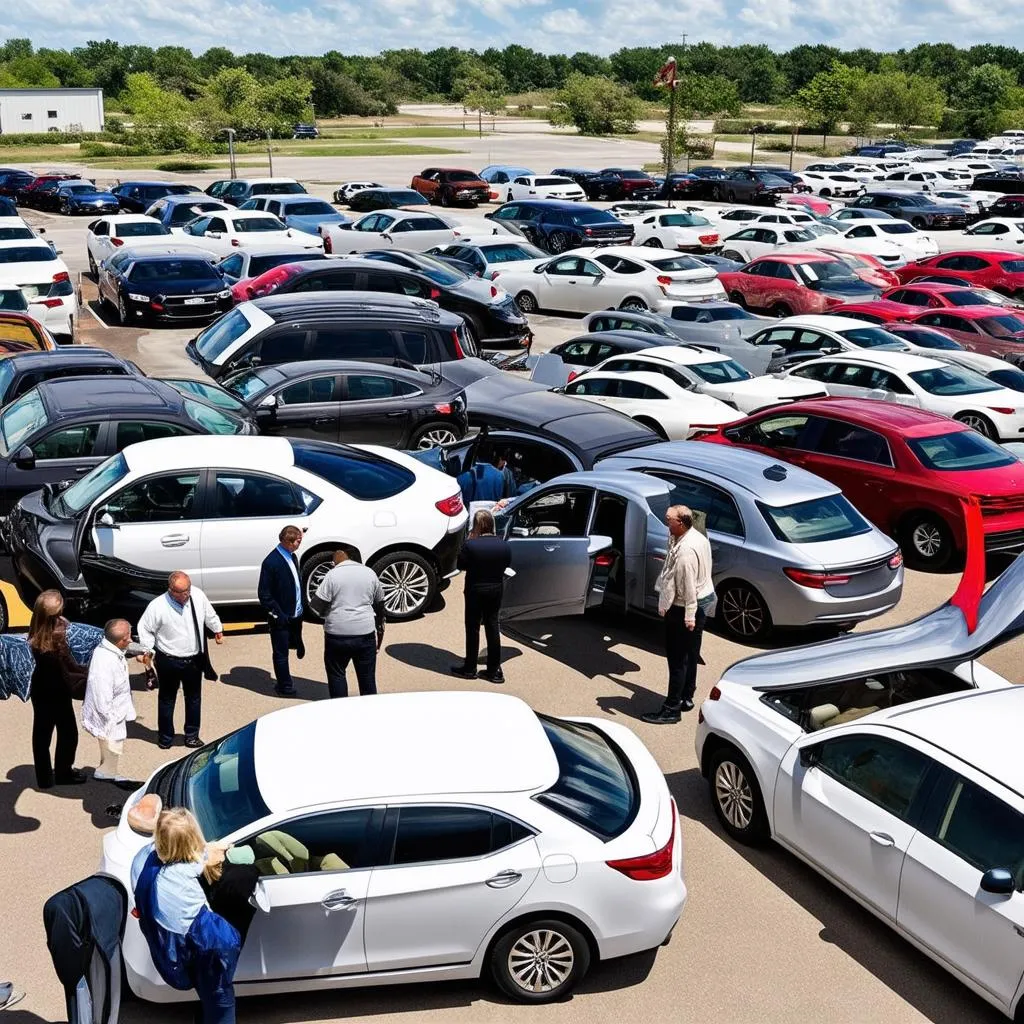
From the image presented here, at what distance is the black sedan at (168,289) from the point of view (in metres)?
25.0

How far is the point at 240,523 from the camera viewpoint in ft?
36.7

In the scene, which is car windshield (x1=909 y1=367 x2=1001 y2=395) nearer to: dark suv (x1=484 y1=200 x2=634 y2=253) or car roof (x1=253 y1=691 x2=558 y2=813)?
car roof (x1=253 y1=691 x2=558 y2=813)

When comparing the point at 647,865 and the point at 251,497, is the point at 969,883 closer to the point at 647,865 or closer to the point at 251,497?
the point at 647,865

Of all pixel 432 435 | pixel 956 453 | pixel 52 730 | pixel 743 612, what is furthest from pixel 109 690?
pixel 956 453

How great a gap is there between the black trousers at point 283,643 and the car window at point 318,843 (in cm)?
391

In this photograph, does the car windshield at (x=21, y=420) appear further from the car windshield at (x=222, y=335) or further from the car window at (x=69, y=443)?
the car windshield at (x=222, y=335)

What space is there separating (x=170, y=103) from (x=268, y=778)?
7248 centimetres

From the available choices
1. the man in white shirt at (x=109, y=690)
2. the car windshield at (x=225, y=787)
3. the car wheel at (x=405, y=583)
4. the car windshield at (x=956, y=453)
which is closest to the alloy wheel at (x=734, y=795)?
the car windshield at (x=225, y=787)

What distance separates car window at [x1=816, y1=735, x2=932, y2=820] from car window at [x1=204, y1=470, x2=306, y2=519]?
549cm

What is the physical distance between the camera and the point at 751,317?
2309 cm

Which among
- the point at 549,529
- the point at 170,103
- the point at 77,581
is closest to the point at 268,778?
the point at 77,581

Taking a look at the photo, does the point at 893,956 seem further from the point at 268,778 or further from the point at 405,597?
the point at 405,597

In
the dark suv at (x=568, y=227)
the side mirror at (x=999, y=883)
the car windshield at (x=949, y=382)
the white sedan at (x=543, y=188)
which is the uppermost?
the white sedan at (x=543, y=188)

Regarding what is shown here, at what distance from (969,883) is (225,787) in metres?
3.69
